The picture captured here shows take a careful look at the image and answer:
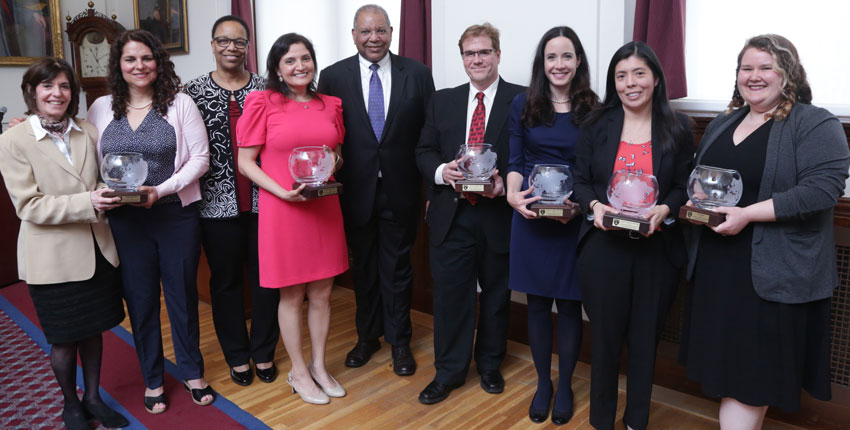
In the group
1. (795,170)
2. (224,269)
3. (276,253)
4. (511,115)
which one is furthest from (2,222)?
(795,170)

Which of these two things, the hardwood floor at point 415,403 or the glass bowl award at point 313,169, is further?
the hardwood floor at point 415,403

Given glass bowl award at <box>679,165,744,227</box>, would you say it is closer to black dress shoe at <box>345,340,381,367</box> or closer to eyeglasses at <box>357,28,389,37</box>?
eyeglasses at <box>357,28,389,37</box>

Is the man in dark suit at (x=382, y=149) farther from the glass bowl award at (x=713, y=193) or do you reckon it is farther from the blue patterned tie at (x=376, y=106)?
the glass bowl award at (x=713, y=193)

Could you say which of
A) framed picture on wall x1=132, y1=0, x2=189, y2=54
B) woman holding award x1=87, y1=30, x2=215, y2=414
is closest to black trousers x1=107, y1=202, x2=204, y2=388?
woman holding award x1=87, y1=30, x2=215, y2=414

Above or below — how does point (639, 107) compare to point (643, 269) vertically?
above

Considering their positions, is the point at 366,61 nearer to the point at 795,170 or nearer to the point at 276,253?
the point at 276,253

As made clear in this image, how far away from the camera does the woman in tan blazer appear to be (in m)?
2.24

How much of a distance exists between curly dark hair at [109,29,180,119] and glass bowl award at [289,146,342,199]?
60cm

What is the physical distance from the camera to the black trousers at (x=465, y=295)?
2627mm

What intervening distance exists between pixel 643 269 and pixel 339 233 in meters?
1.28

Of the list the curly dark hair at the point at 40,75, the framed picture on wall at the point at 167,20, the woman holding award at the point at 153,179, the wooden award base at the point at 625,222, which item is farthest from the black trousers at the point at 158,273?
the framed picture on wall at the point at 167,20

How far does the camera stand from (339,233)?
2.68 m

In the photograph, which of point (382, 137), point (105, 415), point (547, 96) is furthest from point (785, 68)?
point (105, 415)

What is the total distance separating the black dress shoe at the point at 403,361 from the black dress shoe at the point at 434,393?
272mm
